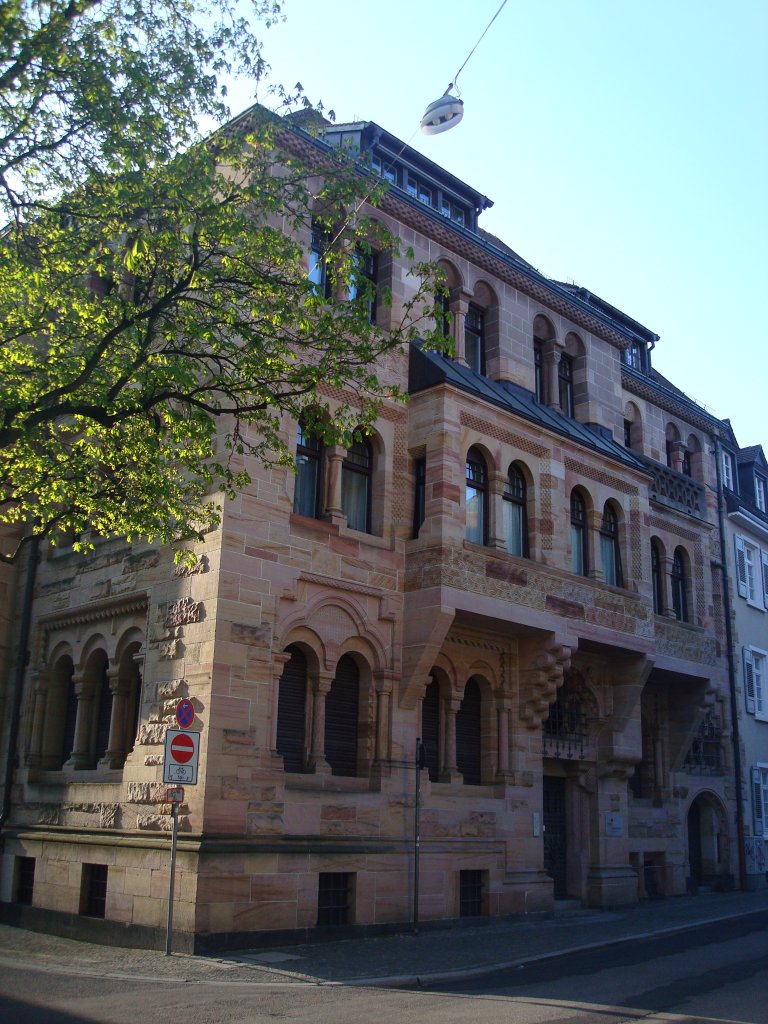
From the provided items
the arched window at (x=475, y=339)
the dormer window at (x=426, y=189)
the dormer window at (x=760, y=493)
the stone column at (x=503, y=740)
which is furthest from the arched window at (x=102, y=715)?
the dormer window at (x=760, y=493)

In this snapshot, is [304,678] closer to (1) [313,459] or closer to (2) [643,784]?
(1) [313,459]

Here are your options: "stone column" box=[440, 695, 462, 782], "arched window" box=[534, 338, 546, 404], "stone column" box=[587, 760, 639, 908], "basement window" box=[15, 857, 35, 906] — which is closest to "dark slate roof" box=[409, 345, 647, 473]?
"arched window" box=[534, 338, 546, 404]

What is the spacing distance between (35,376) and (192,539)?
3.65 meters

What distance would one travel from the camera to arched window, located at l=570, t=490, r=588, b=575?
22.4 meters

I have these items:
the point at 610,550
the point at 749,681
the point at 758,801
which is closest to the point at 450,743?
the point at 610,550

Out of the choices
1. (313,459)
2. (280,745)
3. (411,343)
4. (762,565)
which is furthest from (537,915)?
(762,565)

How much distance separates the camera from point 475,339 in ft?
74.1

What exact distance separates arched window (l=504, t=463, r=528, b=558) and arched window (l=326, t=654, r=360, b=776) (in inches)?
173

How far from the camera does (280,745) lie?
16.7m

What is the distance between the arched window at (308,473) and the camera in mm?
18078

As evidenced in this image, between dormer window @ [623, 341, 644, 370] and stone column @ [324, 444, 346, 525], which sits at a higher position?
dormer window @ [623, 341, 644, 370]

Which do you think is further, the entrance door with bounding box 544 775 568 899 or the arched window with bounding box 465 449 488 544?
the entrance door with bounding box 544 775 568 899

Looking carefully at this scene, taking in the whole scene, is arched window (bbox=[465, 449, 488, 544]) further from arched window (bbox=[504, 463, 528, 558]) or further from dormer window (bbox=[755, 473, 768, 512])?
dormer window (bbox=[755, 473, 768, 512])

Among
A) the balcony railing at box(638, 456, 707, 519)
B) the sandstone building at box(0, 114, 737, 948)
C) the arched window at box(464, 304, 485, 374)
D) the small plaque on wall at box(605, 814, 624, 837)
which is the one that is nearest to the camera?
the sandstone building at box(0, 114, 737, 948)
